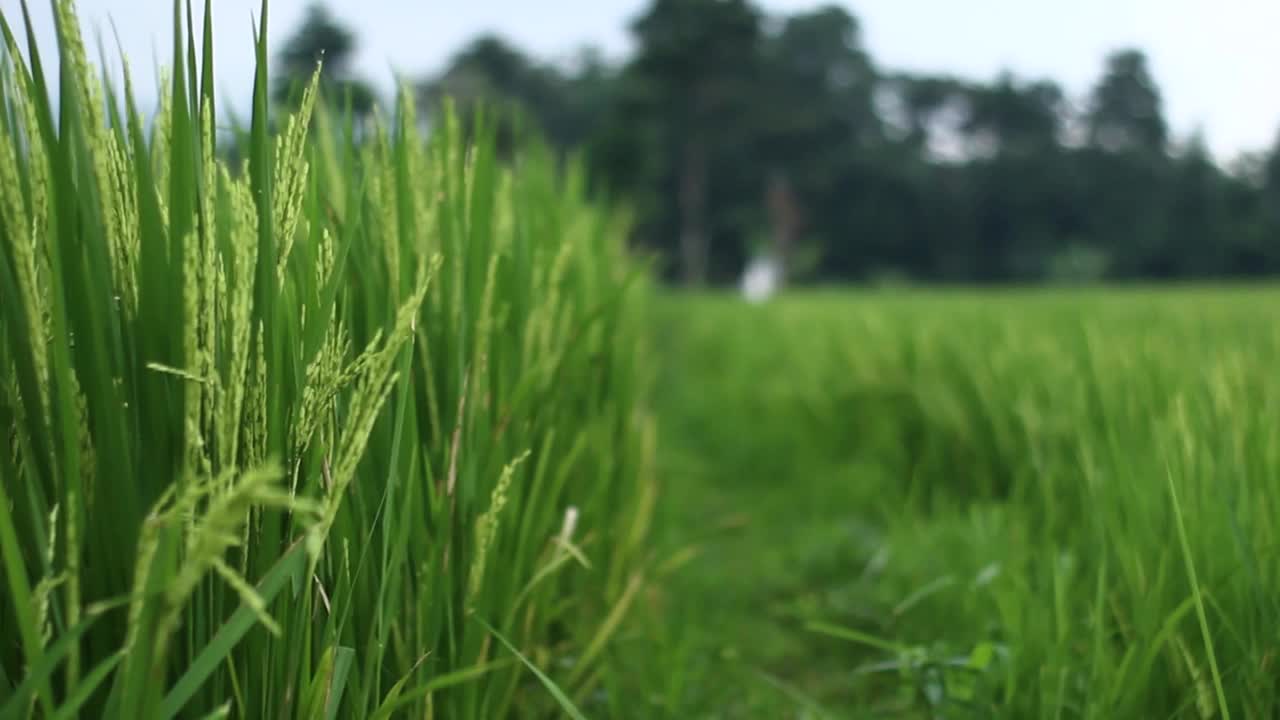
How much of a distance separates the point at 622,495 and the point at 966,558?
1.93ft

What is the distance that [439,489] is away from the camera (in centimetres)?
88

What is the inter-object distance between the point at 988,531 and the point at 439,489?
1158 mm

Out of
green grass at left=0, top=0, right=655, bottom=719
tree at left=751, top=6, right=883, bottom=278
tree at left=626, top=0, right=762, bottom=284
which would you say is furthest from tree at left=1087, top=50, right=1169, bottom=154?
green grass at left=0, top=0, right=655, bottom=719

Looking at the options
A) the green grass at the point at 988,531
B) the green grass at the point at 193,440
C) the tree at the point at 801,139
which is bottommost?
the green grass at the point at 988,531

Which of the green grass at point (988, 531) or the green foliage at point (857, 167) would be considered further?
the green foliage at point (857, 167)

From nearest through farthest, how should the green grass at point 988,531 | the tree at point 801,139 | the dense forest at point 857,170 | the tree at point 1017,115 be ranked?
the green grass at point 988,531 < the dense forest at point 857,170 < the tree at point 801,139 < the tree at point 1017,115

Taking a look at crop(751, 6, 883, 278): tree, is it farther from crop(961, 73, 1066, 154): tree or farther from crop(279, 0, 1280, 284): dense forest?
crop(961, 73, 1066, 154): tree

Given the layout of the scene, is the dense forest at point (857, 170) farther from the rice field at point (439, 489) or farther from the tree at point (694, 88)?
the rice field at point (439, 489)

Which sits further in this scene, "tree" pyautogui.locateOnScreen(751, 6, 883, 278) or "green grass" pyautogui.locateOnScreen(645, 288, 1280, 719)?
"tree" pyautogui.locateOnScreen(751, 6, 883, 278)

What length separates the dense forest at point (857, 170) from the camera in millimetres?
28172

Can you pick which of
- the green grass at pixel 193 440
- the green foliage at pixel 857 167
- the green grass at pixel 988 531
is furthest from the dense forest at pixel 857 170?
the green grass at pixel 193 440

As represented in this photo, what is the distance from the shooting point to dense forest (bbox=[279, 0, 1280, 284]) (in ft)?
Answer: 92.4

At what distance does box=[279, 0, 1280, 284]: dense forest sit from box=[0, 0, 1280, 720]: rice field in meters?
24.5

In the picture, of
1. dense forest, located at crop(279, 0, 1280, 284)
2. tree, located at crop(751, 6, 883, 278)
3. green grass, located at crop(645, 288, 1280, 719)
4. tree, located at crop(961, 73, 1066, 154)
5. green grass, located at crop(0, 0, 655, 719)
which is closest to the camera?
green grass, located at crop(0, 0, 655, 719)
